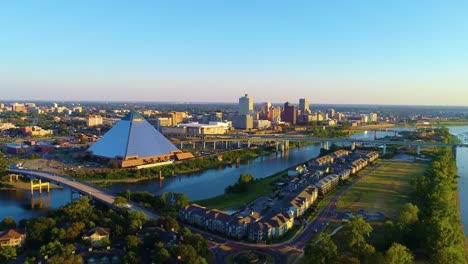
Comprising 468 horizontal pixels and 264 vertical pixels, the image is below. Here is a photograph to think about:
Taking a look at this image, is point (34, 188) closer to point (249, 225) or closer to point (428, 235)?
point (249, 225)

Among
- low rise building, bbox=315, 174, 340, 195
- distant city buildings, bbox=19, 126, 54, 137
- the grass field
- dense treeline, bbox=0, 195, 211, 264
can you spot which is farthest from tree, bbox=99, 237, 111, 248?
distant city buildings, bbox=19, 126, 54, 137

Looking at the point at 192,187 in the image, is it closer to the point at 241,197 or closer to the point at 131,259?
the point at 241,197

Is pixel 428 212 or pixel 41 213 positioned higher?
pixel 428 212

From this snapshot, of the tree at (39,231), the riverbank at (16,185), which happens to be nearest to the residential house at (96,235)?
the tree at (39,231)

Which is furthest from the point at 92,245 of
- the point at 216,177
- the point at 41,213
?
the point at 216,177

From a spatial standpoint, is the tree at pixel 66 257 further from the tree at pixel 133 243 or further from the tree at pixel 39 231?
the tree at pixel 39 231
